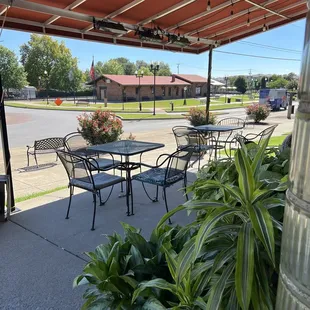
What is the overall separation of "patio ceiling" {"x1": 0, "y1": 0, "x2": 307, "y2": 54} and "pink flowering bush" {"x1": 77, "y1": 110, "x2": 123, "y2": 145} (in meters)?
2.53

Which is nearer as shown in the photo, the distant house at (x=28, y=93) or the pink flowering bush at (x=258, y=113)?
the pink flowering bush at (x=258, y=113)

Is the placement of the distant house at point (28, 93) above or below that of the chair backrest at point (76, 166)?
above

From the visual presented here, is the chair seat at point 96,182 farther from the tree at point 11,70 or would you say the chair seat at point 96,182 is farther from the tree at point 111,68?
the tree at point 111,68

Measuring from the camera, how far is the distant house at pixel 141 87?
130ft

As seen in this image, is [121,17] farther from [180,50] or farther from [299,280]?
[299,280]

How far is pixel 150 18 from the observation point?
16.2ft

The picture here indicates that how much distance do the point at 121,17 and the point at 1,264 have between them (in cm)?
407

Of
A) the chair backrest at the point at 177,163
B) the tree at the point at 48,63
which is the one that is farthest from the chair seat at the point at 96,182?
the tree at the point at 48,63

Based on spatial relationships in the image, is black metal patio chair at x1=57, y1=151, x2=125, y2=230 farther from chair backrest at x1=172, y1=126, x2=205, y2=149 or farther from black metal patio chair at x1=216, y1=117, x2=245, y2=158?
chair backrest at x1=172, y1=126, x2=205, y2=149

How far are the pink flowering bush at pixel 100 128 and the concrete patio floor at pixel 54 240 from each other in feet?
11.4

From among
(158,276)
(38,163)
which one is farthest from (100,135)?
(158,276)

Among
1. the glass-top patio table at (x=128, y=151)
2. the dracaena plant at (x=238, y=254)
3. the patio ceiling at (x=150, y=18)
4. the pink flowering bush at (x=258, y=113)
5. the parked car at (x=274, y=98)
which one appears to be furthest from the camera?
the parked car at (x=274, y=98)

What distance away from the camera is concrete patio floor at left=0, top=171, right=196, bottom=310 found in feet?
6.93

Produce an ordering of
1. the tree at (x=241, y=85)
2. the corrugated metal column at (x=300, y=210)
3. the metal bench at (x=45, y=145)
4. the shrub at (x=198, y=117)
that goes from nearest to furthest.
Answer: the corrugated metal column at (x=300, y=210)
the metal bench at (x=45, y=145)
the shrub at (x=198, y=117)
the tree at (x=241, y=85)
